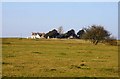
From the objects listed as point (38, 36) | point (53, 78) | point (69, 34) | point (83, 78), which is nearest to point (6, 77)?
point (53, 78)

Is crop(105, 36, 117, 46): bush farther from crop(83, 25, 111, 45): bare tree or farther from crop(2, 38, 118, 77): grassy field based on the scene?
crop(2, 38, 118, 77): grassy field

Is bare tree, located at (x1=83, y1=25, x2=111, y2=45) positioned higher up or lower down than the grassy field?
higher up

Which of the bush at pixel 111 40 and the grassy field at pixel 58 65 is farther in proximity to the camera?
the bush at pixel 111 40

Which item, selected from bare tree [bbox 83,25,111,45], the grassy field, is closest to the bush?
bare tree [bbox 83,25,111,45]

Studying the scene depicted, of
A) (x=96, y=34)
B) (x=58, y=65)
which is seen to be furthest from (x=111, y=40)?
(x=58, y=65)

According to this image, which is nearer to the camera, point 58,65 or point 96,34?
point 58,65

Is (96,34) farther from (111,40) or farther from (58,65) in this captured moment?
(58,65)

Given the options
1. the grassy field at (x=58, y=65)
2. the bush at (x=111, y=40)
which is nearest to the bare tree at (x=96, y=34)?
the bush at (x=111, y=40)

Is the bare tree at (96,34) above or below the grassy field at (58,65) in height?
above

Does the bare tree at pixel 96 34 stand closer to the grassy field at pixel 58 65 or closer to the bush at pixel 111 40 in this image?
the bush at pixel 111 40

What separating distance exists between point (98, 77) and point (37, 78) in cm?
316

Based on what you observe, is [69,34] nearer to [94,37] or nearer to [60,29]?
[60,29]

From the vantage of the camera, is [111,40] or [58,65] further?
[111,40]

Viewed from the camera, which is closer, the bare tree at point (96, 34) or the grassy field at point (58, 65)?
the grassy field at point (58, 65)
